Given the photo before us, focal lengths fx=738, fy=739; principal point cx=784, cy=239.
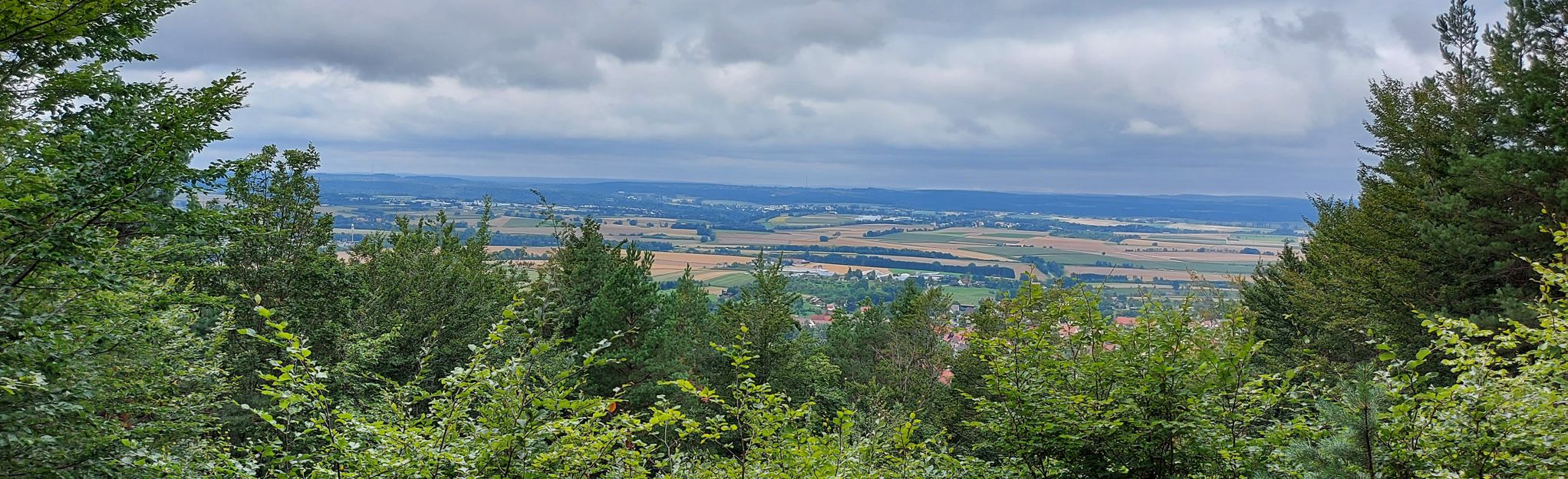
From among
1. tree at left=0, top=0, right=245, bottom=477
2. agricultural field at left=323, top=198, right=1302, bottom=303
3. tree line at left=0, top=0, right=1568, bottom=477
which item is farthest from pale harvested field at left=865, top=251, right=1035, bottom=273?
tree at left=0, top=0, right=245, bottom=477

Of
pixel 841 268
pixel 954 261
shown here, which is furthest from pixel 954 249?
pixel 841 268

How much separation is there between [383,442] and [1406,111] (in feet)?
79.0

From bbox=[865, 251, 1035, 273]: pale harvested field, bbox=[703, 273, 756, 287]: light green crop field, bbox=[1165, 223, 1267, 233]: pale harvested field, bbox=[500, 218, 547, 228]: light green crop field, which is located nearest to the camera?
bbox=[703, 273, 756, 287]: light green crop field

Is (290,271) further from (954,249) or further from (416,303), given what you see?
(954,249)

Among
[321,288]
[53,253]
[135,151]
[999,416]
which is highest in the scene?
[135,151]

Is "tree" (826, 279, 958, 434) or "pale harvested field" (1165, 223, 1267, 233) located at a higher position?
"pale harvested field" (1165, 223, 1267, 233)

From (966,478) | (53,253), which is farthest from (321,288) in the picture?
(966,478)

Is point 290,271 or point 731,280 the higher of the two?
point 290,271

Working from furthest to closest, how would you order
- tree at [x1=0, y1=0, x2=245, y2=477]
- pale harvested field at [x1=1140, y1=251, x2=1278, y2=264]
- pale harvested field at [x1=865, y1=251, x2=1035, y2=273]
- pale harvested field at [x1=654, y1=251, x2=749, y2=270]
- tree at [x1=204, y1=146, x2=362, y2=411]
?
pale harvested field at [x1=865, y1=251, x2=1035, y2=273], pale harvested field at [x1=1140, y1=251, x2=1278, y2=264], pale harvested field at [x1=654, y1=251, x2=749, y2=270], tree at [x1=204, y1=146, x2=362, y2=411], tree at [x1=0, y1=0, x2=245, y2=477]

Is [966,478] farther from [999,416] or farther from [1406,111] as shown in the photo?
[1406,111]

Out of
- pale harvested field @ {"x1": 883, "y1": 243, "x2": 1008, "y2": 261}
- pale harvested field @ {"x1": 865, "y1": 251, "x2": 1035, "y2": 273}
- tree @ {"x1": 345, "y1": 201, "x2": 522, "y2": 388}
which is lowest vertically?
pale harvested field @ {"x1": 865, "y1": 251, "x2": 1035, "y2": 273}

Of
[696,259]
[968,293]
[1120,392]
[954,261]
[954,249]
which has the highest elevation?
[1120,392]

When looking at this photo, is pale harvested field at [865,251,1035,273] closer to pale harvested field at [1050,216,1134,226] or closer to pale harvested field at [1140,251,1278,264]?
pale harvested field at [1140,251,1278,264]

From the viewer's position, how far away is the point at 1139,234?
496 feet
